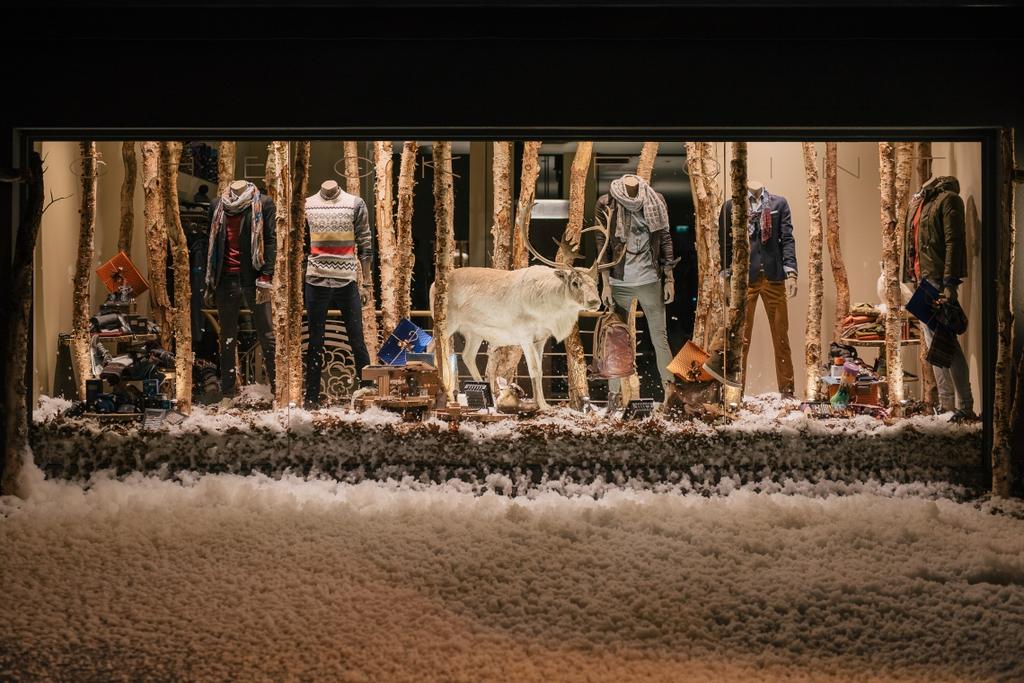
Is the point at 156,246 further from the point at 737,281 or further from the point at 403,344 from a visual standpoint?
the point at 737,281

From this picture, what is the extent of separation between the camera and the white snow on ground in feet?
9.73

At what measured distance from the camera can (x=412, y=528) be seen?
13.7 ft

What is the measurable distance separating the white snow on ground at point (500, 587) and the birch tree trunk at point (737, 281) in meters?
0.95

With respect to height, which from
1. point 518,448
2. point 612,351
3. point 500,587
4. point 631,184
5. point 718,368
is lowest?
point 500,587

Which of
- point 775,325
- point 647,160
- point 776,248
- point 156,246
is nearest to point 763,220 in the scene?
point 776,248

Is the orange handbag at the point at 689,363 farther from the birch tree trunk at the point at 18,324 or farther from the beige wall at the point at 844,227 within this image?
the birch tree trunk at the point at 18,324

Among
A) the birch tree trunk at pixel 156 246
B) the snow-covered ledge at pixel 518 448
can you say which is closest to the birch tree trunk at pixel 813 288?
the snow-covered ledge at pixel 518 448

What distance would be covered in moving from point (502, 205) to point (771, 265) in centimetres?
164

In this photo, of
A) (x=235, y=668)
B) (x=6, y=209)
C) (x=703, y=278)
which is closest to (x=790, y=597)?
(x=235, y=668)

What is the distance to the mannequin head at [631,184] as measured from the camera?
5.30m

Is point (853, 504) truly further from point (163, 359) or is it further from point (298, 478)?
point (163, 359)

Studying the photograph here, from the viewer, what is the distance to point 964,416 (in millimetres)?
5016

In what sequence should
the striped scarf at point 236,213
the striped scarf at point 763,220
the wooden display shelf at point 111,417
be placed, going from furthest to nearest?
1. the striped scarf at point 763,220
2. the striped scarf at point 236,213
3. the wooden display shelf at point 111,417

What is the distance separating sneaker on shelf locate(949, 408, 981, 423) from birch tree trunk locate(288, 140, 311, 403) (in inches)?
142
